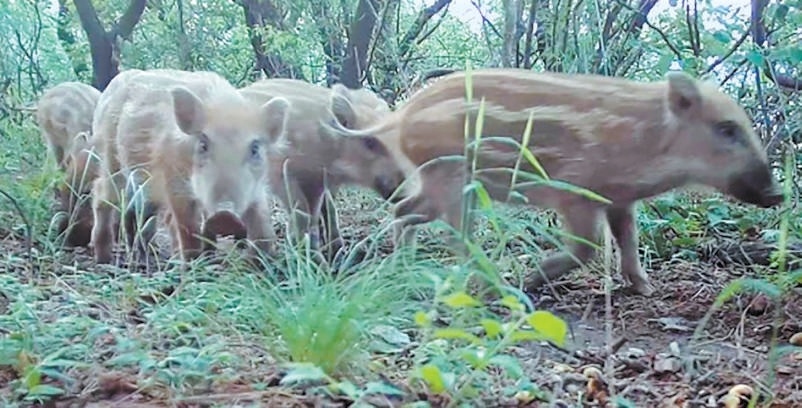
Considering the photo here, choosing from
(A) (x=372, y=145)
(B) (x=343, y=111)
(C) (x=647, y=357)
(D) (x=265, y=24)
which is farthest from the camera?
(D) (x=265, y=24)

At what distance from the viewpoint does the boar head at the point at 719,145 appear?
382cm

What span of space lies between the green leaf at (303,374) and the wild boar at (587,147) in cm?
147

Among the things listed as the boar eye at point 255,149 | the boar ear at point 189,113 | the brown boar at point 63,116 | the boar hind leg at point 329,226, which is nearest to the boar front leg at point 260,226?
the boar eye at point 255,149

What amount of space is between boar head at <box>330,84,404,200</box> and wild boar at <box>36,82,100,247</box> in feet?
4.15

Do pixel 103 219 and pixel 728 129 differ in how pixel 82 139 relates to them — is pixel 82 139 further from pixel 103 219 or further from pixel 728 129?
pixel 728 129

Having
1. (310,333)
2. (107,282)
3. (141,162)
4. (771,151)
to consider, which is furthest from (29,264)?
(771,151)

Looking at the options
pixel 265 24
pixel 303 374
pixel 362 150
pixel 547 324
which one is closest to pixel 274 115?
pixel 362 150

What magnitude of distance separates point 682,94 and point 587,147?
0.42 metres

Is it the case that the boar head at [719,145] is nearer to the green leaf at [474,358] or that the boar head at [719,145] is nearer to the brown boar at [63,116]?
the green leaf at [474,358]

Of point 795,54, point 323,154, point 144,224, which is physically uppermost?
point 795,54

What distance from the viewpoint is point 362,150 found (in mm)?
5039

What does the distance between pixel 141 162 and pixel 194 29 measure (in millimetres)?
3506

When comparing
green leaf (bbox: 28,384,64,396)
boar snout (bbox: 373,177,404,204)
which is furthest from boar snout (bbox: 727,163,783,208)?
green leaf (bbox: 28,384,64,396)

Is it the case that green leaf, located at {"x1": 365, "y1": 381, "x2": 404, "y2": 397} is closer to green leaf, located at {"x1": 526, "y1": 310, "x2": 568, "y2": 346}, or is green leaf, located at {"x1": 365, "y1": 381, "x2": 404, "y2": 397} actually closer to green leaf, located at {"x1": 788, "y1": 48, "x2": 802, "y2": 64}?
green leaf, located at {"x1": 526, "y1": 310, "x2": 568, "y2": 346}
